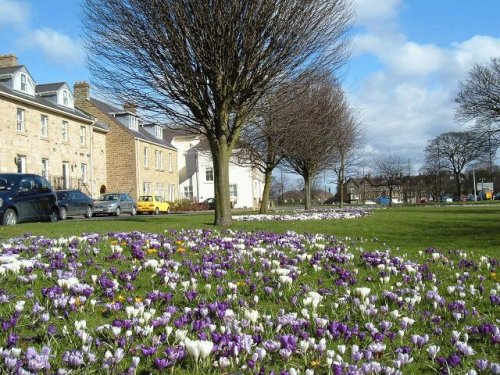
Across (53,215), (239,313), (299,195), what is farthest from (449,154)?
(239,313)

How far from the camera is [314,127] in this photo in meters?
25.7

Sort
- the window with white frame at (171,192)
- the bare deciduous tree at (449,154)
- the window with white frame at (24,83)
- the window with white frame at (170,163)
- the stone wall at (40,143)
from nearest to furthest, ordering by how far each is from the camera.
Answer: the stone wall at (40,143) → the window with white frame at (24,83) → the window with white frame at (171,192) → the window with white frame at (170,163) → the bare deciduous tree at (449,154)

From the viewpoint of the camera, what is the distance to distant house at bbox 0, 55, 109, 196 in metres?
30.0

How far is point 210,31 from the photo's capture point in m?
12.3

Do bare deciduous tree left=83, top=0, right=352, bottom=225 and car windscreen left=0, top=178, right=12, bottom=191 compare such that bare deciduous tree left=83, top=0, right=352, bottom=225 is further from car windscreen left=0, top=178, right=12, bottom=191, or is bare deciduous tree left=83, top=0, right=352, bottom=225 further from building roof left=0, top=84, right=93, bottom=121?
building roof left=0, top=84, right=93, bottom=121

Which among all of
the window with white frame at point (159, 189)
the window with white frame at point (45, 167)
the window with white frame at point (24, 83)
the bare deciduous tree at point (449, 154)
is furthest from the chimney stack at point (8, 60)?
the bare deciduous tree at point (449, 154)

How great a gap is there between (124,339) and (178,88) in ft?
36.0

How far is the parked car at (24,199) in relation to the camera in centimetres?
1634

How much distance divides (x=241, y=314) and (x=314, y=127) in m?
22.3

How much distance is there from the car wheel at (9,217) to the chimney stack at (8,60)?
23390mm

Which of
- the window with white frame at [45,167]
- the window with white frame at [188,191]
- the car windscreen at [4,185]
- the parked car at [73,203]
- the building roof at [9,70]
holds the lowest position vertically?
the parked car at [73,203]

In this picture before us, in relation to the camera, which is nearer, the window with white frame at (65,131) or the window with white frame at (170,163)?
the window with white frame at (65,131)

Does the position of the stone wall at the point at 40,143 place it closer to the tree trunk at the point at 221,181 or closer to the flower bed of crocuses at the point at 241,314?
the tree trunk at the point at 221,181

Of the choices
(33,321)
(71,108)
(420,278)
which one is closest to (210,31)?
(420,278)
